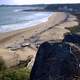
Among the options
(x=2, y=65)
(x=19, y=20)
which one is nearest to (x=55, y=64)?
(x=2, y=65)

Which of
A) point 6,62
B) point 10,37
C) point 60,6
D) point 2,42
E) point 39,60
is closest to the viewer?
point 39,60

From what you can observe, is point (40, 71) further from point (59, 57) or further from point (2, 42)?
point (2, 42)

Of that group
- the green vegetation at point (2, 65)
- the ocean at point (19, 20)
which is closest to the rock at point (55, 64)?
the green vegetation at point (2, 65)

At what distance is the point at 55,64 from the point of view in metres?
7.51

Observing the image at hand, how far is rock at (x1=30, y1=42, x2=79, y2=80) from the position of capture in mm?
7297

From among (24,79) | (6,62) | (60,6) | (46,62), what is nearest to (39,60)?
(46,62)

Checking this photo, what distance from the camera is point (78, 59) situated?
25.3 ft

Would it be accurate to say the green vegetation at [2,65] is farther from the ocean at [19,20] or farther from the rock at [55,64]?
the ocean at [19,20]

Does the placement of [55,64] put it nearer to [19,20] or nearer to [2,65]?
[2,65]

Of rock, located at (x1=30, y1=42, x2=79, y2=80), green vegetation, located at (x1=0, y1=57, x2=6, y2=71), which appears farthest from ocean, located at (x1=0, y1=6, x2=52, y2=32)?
rock, located at (x1=30, y1=42, x2=79, y2=80)

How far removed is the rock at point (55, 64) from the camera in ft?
23.9

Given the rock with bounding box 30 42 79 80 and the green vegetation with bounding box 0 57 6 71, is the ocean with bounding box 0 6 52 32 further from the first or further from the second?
the rock with bounding box 30 42 79 80

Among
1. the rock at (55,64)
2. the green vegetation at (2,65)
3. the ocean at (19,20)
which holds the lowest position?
the ocean at (19,20)

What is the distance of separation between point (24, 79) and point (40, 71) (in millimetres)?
2338
